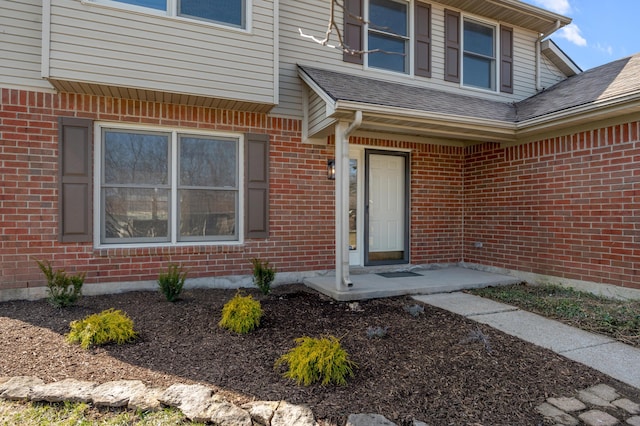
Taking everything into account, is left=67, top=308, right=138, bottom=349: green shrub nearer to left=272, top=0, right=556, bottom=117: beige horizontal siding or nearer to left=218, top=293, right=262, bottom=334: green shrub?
left=218, top=293, right=262, bottom=334: green shrub

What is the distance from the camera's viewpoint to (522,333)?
3.82 metres

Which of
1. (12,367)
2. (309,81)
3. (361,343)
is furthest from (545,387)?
(309,81)

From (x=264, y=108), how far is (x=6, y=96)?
10.3ft

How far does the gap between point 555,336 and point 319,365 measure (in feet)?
8.62

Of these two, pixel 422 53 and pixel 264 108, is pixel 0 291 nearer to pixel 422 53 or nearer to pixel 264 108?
pixel 264 108

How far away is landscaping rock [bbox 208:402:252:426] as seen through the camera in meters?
2.21

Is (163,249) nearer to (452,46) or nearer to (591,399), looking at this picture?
(591,399)

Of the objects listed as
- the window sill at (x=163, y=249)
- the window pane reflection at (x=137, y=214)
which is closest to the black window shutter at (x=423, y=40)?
the window sill at (x=163, y=249)

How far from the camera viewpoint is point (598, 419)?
2348 millimetres

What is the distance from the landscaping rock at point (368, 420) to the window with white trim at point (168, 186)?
3833 mm

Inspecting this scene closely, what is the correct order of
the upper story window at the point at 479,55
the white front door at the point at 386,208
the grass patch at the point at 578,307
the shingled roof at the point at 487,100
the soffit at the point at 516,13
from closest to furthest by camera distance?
the grass patch at the point at 578,307 → the shingled roof at the point at 487,100 → the white front door at the point at 386,208 → the soffit at the point at 516,13 → the upper story window at the point at 479,55

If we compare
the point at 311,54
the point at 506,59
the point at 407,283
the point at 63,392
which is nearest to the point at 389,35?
the point at 311,54

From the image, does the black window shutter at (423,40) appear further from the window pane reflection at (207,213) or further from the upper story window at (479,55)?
the window pane reflection at (207,213)

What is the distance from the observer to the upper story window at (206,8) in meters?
4.88
